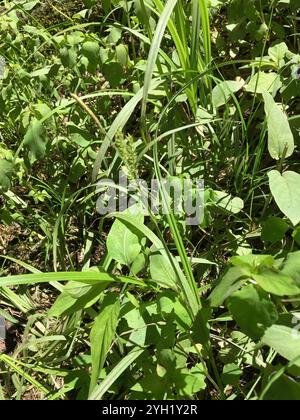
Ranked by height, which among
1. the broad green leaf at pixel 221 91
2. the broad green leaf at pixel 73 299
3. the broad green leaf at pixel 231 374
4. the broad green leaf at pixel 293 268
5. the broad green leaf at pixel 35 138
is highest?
the broad green leaf at pixel 35 138

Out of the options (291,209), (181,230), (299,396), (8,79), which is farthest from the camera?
(8,79)

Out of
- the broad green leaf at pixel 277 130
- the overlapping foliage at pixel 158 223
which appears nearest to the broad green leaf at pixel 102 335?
the overlapping foliage at pixel 158 223

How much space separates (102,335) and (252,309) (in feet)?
0.94

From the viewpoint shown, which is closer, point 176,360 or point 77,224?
point 176,360

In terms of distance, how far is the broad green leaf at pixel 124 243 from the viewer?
1088 mm

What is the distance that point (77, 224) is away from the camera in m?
1.65

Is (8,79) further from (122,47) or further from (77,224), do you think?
(77,224)

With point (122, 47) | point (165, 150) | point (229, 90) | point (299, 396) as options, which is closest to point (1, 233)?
point (165, 150)

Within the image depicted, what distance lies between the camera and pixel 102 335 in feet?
3.18

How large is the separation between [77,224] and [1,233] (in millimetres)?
266

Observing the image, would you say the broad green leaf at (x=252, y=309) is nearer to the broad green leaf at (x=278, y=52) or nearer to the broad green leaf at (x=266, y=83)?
the broad green leaf at (x=266, y=83)

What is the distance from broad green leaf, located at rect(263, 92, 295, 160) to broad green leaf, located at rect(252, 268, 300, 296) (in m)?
0.41

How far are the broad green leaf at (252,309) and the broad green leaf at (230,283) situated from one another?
1cm

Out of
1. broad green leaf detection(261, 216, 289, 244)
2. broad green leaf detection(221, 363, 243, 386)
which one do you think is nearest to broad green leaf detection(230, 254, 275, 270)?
broad green leaf detection(261, 216, 289, 244)
